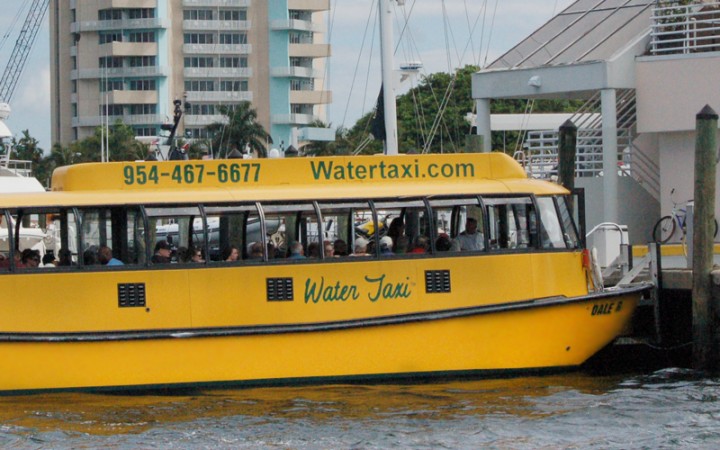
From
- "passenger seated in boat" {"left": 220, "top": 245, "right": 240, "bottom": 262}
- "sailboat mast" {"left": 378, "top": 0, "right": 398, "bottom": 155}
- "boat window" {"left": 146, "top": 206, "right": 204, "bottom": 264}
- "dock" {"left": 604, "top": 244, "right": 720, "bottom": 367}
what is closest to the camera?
"boat window" {"left": 146, "top": 206, "right": 204, "bottom": 264}

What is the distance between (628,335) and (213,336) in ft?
19.6

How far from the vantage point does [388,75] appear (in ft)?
52.2

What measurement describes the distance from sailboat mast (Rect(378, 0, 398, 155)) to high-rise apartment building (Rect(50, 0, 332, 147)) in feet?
197

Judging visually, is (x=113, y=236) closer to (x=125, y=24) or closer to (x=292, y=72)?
(x=292, y=72)

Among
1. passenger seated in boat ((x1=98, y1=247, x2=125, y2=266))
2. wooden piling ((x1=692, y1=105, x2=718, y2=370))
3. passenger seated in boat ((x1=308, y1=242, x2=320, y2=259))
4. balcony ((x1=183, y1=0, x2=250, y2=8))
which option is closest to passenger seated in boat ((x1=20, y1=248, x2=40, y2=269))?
passenger seated in boat ((x1=98, y1=247, x2=125, y2=266))

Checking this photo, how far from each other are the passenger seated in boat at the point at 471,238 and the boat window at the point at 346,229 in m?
1.14

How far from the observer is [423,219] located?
480 inches

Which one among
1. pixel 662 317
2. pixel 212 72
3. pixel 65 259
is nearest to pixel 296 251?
pixel 65 259

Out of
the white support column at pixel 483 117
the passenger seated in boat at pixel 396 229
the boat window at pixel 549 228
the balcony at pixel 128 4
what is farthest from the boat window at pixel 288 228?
the balcony at pixel 128 4

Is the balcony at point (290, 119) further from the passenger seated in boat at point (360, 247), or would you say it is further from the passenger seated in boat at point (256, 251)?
the passenger seated in boat at point (256, 251)

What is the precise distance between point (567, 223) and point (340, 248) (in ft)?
9.61

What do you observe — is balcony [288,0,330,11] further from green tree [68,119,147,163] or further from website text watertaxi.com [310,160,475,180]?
website text watertaxi.com [310,160,475,180]

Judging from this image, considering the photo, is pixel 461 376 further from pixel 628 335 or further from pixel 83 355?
pixel 83 355

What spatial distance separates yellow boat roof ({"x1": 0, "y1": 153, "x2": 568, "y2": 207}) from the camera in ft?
38.3
